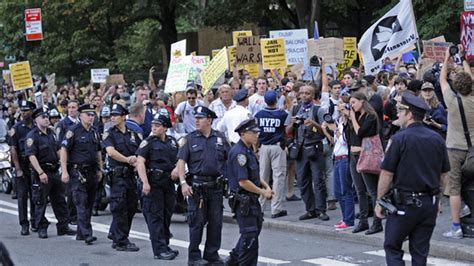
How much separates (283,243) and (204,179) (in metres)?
2.33

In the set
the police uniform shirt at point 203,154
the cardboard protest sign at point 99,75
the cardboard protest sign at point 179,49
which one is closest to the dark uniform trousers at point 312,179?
the police uniform shirt at point 203,154

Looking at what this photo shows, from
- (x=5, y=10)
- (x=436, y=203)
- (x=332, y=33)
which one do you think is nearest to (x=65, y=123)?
(x=436, y=203)

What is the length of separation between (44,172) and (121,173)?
207 centimetres

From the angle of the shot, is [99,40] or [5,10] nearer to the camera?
[99,40]

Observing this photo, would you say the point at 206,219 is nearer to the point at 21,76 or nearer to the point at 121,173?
the point at 121,173

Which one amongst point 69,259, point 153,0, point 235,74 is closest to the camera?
point 69,259

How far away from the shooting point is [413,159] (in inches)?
333

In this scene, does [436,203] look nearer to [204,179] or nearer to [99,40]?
[204,179]

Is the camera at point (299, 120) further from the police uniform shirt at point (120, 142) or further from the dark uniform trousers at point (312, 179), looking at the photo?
the police uniform shirt at point (120, 142)

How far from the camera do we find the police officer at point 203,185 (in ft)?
35.1

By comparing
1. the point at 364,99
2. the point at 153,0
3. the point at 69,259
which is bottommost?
the point at 69,259

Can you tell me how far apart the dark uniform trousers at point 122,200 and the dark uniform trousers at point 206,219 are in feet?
5.77

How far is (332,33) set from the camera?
3844cm

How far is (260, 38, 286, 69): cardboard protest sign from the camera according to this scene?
63.9 ft
